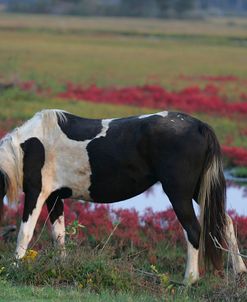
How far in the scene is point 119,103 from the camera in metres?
26.2

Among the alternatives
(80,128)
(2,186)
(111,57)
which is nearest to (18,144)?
(2,186)

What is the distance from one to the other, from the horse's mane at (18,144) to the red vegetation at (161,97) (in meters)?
14.7

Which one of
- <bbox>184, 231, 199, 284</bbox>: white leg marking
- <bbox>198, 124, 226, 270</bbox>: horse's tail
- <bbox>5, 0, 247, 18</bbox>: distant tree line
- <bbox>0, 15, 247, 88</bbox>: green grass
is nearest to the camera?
<bbox>184, 231, 199, 284</bbox>: white leg marking

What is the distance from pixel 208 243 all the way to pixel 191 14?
100963 mm

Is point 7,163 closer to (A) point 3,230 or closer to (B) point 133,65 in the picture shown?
(A) point 3,230

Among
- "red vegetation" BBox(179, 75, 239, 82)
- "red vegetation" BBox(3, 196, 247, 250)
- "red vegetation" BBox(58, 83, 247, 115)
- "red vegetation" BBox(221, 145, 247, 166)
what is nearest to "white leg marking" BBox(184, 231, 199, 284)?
"red vegetation" BBox(3, 196, 247, 250)

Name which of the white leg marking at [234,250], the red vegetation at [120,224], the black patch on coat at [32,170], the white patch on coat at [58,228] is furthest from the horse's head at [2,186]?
the white leg marking at [234,250]

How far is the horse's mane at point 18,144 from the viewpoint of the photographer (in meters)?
9.07

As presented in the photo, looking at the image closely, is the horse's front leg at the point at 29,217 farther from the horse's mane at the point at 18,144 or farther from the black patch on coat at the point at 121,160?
the black patch on coat at the point at 121,160

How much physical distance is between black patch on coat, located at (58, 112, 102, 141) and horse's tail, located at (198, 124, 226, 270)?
1135 millimetres

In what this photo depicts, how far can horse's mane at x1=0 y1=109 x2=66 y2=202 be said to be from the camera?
29.8ft

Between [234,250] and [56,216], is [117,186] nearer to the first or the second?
[56,216]

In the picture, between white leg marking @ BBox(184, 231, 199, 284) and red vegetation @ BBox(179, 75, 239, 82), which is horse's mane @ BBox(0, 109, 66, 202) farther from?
red vegetation @ BBox(179, 75, 239, 82)

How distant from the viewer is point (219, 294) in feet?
24.5
